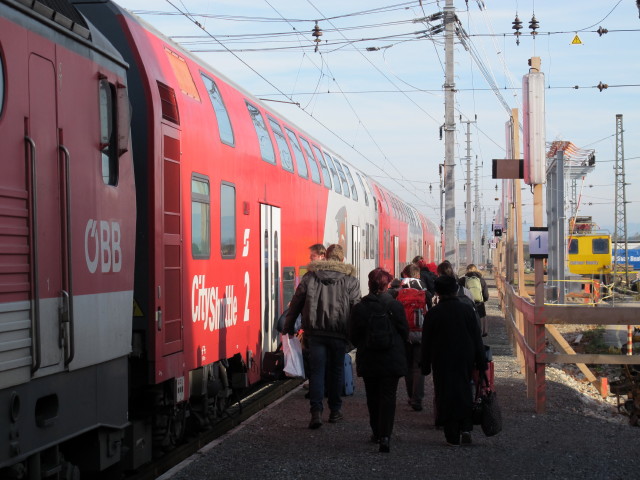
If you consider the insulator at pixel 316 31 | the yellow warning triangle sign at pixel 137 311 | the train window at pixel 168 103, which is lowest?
the yellow warning triangle sign at pixel 137 311

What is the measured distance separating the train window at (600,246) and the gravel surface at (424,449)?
3646 cm

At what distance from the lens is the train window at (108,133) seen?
629 centimetres

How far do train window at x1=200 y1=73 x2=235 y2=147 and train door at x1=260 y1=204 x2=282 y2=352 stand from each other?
157cm

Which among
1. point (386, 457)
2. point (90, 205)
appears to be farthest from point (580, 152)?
point (90, 205)

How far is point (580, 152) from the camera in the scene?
76.2 feet

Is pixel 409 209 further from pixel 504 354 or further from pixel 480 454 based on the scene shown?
pixel 480 454

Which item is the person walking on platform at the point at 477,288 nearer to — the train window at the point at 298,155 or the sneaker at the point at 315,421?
the train window at the point at 298,155

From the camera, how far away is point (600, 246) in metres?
46.4

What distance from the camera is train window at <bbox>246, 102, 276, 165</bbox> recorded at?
1161 centimetres

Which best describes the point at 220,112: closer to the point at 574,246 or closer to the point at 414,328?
the point at 414,328

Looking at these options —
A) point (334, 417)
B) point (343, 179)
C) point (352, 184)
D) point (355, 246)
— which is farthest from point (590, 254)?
point (334, 417)

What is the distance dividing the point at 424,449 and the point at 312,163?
7.42 m

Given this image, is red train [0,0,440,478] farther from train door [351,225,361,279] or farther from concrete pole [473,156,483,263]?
concrete pole [473,156,483,263]

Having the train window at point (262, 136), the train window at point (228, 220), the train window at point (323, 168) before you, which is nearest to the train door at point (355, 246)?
the train window at point (323, 168)
